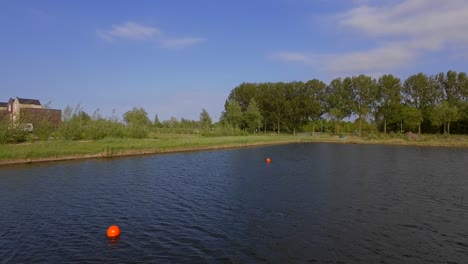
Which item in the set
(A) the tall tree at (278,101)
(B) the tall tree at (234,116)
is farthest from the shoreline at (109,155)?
(A) the tall tree at (278,101)

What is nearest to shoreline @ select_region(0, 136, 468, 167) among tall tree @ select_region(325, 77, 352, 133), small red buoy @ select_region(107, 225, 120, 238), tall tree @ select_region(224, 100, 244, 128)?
tall tree @ select_region(325, 77, 352, 133)

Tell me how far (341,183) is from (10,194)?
894 inches

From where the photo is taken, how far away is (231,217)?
16375 millimetres

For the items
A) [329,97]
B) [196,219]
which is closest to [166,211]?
[196,219]

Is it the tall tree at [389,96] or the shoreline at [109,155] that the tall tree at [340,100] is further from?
the shoreline at [109,155]

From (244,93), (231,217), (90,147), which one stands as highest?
(244,93)

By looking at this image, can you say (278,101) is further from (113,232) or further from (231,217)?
(113,232)

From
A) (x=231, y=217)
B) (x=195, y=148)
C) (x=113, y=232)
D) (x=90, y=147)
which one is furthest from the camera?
(x=195, y=148)

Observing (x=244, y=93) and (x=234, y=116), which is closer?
(x=234, y=116)

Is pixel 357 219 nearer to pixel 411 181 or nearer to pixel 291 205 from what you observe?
pixel 291 205

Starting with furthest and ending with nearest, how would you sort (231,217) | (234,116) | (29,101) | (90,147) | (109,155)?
(234,116)
(29,101)
(109,155)
(90,147)
(231,217)

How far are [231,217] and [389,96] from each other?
86.8m

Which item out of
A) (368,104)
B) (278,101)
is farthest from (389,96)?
(278,101)

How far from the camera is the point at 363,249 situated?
12.4m
